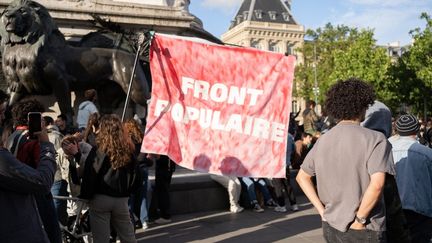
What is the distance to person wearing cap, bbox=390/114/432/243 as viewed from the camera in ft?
14.4

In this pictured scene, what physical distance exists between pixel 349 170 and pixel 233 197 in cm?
556

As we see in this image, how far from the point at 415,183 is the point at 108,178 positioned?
2.64 m

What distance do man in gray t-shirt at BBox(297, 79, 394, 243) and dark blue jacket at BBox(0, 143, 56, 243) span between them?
1618 mm

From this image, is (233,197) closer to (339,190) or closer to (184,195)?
(184,195)

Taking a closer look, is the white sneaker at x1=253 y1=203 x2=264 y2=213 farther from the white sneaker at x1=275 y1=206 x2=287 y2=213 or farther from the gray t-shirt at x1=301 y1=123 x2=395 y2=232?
the gray t-shirt at x1=301 y1=123 x2=395 y2=232

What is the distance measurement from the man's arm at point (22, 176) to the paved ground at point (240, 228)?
3971 mm

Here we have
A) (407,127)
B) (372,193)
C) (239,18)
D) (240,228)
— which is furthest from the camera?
(239,18)

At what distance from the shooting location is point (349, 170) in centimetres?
323

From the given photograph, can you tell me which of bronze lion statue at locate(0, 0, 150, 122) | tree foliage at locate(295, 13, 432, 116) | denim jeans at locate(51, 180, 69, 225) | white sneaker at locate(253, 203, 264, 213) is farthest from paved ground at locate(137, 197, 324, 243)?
tree foliage at locate(295, 13, 432, 116)

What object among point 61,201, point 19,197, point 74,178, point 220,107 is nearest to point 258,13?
point 220,107

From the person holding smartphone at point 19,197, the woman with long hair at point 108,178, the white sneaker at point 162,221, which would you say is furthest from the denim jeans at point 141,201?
the person holding smartphone at point 19,197

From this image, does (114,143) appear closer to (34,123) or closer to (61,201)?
(61,201)

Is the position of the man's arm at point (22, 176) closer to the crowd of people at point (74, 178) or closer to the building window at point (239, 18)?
the crowd of people at point (74, 178)

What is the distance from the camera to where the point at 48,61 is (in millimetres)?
8422
